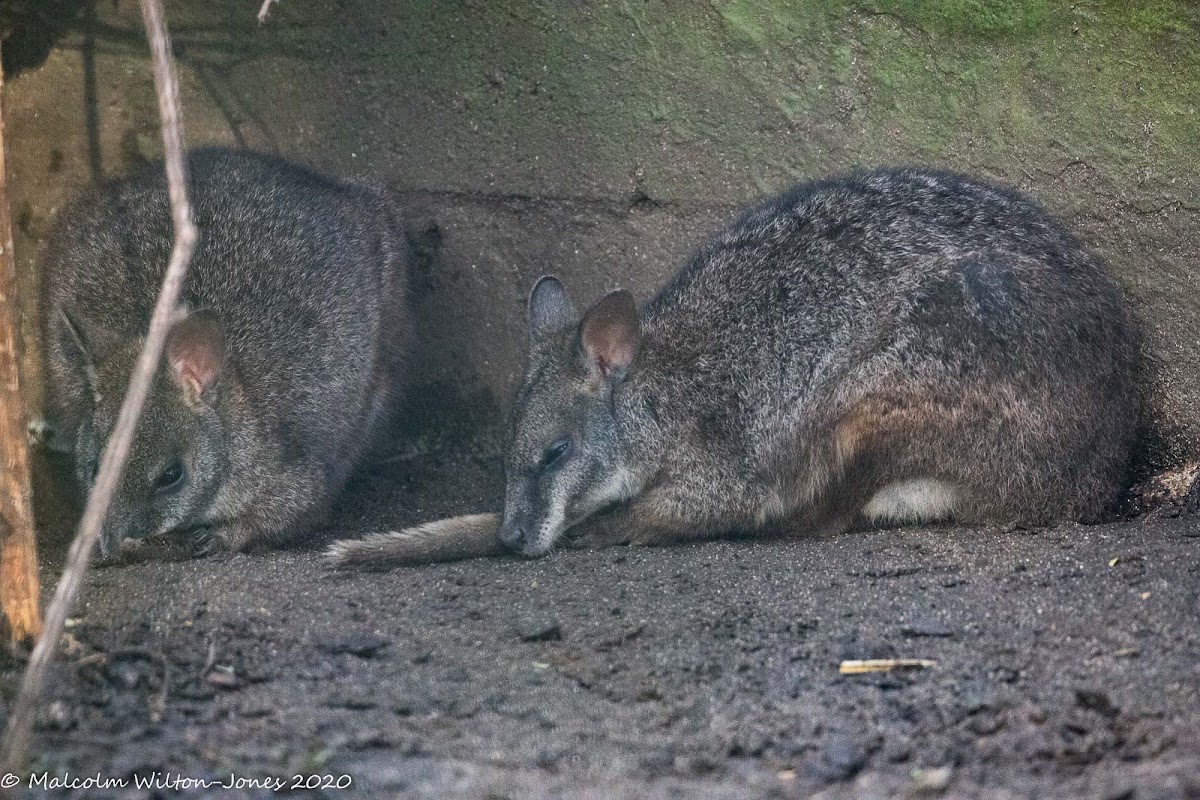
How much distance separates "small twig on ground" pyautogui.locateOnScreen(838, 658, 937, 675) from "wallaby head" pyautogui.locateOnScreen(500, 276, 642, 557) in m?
2.00

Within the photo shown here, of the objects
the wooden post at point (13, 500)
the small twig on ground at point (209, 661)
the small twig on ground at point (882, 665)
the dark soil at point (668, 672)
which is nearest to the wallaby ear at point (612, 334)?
the dark soil at point (668, 672)

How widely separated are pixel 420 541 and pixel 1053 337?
293cm

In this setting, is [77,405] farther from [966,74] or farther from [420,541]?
[966,74]

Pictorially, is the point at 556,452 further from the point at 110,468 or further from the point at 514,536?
the point at 110,468

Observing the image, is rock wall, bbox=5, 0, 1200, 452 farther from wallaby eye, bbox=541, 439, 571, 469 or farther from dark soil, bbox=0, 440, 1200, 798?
dark soil, bbox=0, 440, 1200, 798

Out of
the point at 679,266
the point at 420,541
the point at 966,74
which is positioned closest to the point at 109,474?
the point at 420,541

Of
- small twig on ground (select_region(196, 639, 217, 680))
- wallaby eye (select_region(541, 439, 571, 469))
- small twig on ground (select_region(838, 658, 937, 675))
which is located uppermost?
wallaby eye (select_region(541, 439, 571, 469))

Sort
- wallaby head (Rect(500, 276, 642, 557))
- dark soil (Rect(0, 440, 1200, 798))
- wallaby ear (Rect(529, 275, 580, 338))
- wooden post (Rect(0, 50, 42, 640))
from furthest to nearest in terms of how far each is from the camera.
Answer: wallaby ear (Rect(529, 275, 580, 338)) < wallaby head (Rect(500, 276, 642, 557)) < wooden post (Rect(0, 50, 42, 640)) < dark soil (Rect(0, 440, 1200, 798))

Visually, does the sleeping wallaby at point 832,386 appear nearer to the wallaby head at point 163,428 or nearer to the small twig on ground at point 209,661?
the wallaby head at point 163,428

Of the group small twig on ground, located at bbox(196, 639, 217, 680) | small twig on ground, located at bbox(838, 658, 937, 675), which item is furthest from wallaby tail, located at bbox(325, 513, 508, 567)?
small twig on ground, located at bbox(838, 658, 937, 675)

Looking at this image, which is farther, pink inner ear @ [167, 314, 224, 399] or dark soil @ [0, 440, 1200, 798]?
pink inner ear @ [167, 314, 224, 399]

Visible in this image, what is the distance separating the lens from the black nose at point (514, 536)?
5.87 m

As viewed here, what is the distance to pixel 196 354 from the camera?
6000 mm

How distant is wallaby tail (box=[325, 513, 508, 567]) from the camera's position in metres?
5.69
